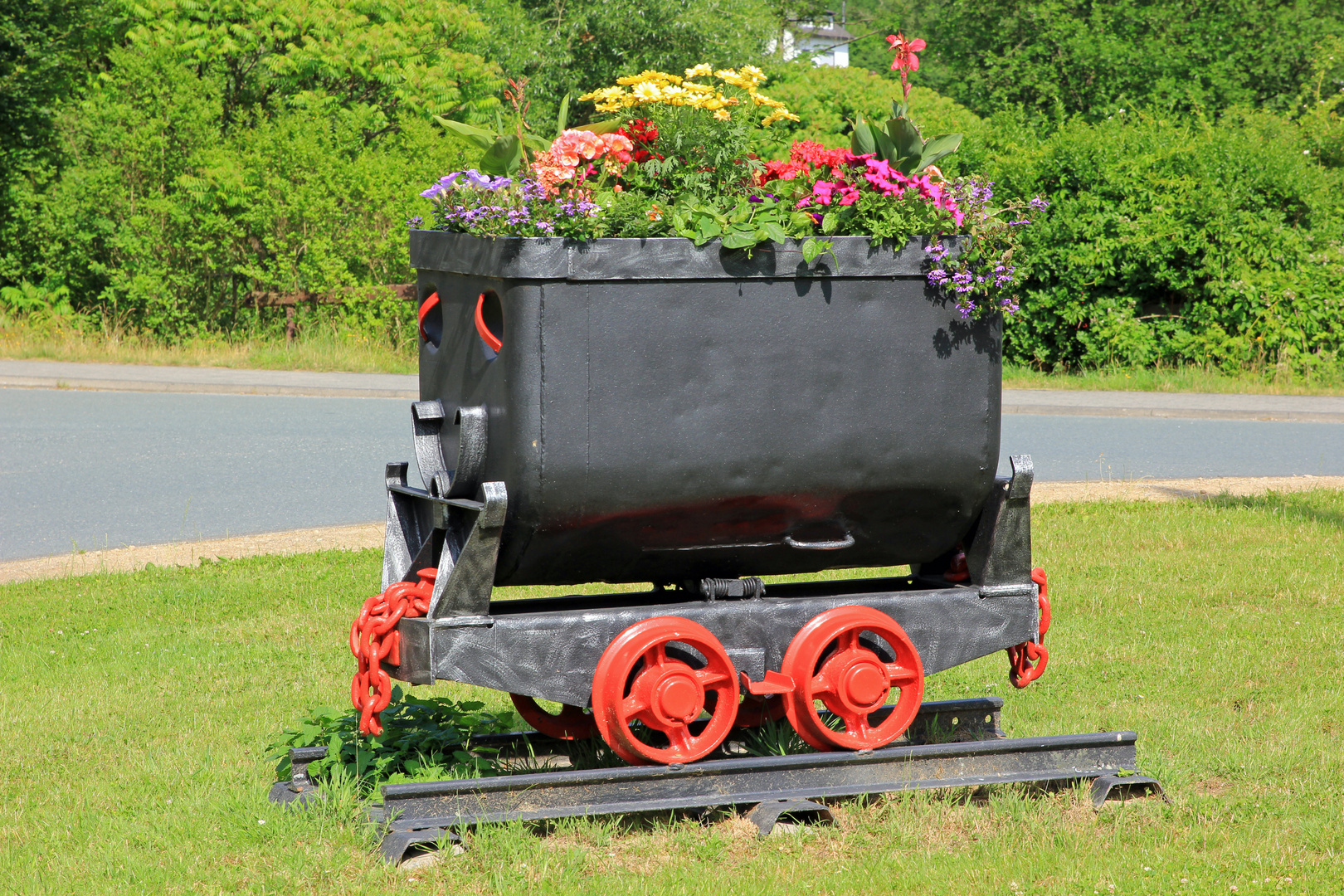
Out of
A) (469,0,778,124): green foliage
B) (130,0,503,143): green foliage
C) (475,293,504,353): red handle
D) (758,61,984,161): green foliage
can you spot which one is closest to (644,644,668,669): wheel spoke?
(475,293,504,353): red handle

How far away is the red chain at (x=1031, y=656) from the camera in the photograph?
4109mm

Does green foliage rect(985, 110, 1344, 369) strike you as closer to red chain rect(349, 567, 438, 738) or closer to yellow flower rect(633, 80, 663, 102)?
yellow flower rect(633, 80, 663, 102)

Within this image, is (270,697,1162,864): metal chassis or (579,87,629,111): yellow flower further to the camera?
(579,87,629,111): yellow flower

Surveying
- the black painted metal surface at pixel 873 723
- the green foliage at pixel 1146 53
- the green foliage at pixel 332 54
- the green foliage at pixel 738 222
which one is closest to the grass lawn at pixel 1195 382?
the green foliage at pixel 332 54

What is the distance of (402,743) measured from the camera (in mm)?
4105

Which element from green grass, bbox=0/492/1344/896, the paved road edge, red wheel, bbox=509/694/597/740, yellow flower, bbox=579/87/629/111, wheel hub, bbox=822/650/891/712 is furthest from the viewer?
the paved road edge

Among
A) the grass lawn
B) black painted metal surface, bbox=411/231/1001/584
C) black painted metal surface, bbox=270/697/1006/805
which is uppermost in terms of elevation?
black painted metal surface, bbox=411/231/1001/584

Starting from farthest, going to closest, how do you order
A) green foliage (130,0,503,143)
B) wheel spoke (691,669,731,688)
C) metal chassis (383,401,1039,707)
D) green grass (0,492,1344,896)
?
green foliage (130,0,503,143), wheel spoke (691,669,731,688), metal chassis (383,401,1039,707), green grass (0,492,1344,896)

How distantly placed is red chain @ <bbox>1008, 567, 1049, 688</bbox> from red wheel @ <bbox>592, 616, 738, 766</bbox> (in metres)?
1.00

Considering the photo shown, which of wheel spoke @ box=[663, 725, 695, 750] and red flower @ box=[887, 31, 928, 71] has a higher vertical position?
red flower @ box=[887, 31, 928, 71]

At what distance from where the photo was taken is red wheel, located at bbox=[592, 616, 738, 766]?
3561mm

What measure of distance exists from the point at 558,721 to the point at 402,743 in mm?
480

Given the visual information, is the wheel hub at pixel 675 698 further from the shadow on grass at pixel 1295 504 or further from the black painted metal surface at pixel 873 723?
the shadow on grass at pixel 1295 504

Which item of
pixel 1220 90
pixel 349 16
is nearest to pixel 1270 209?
pixel 349 16
